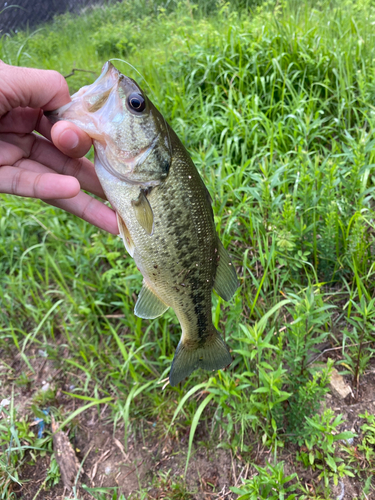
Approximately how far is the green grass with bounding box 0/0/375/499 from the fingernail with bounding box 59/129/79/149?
49.1 inches

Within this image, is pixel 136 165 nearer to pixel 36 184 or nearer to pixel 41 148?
pixel 36 184

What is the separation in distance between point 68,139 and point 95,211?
0.59 meters

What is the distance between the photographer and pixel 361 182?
2551 millimetres

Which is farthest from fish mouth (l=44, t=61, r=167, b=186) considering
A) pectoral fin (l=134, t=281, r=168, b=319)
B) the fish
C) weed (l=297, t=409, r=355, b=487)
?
weed (l=297, t=409, r=355, b=487)

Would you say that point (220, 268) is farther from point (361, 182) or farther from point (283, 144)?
point (283, 144)

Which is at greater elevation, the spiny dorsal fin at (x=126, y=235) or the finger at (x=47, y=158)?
the finger at (x=47, y=158)

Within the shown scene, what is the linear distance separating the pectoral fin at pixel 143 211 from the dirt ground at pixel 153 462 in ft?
5.32

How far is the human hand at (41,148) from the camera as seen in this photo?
5.36ft

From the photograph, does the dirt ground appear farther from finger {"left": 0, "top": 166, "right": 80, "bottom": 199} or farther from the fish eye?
the fish eye

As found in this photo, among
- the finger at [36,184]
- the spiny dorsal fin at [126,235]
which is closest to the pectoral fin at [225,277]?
the spiny dorsal fin at [126,235]

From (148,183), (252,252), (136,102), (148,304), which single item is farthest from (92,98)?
(252,252)

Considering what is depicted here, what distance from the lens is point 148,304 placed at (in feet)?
5.98

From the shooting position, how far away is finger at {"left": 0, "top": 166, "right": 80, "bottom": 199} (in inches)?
66.1

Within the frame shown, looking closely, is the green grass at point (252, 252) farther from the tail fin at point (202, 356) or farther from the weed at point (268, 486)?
the tail fin at point (202, 356)
